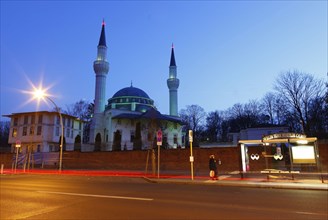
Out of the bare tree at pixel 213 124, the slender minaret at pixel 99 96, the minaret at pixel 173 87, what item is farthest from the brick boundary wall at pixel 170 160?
the bare tree at pixel 213 124

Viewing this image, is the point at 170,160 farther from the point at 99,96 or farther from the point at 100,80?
the point at 100,80

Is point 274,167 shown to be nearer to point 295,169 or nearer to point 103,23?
point 295,169

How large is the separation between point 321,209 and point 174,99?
76928mm

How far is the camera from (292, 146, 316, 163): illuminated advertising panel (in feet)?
60.2

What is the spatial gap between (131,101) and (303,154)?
66157mm

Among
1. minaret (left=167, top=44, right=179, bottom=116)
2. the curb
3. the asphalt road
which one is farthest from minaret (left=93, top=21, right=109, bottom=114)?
the asphalt road

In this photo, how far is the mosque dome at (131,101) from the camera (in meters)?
80.6

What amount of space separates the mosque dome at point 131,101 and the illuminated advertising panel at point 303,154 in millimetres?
62696

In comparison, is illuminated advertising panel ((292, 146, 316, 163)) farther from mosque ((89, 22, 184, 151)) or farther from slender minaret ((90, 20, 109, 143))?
slender minaret ((90, 20, 109, 143))

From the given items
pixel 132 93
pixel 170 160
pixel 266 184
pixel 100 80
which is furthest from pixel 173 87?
pixel 266 184

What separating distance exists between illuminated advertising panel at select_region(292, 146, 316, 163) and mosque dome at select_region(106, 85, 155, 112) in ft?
206

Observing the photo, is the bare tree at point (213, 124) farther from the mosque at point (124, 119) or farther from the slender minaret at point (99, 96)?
the slender minaret at point (99, 96)

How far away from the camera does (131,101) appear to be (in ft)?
269

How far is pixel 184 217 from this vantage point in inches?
285
